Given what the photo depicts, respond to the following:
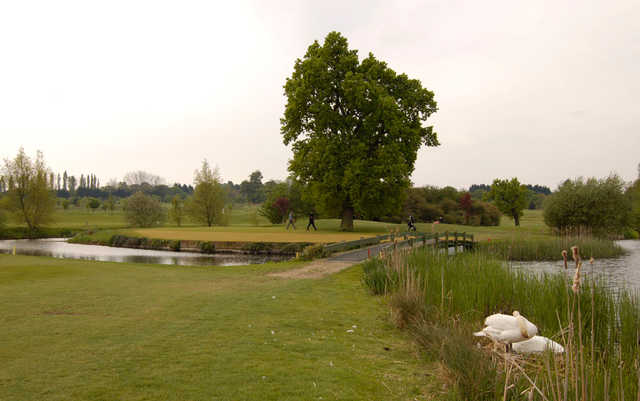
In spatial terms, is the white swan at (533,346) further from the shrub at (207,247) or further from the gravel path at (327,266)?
the shrub at (207,247)

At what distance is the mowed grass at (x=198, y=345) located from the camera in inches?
187

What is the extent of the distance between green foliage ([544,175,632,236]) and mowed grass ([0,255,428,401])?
34.4 metres

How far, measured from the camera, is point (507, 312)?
8820mm

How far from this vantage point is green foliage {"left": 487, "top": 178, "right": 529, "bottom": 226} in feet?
220

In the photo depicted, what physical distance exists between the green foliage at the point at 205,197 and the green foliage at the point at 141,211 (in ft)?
22.9

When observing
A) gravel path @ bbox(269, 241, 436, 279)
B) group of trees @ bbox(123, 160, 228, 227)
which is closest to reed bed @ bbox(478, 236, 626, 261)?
gravel path @ bbox(269, 241, 436, 279)

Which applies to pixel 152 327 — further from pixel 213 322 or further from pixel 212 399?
pixel 212 399

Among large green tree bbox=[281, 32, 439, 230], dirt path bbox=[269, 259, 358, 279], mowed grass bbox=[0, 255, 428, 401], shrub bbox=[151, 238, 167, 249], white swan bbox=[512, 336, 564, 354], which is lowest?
shrub bbox=[151, 238, 167, 249]

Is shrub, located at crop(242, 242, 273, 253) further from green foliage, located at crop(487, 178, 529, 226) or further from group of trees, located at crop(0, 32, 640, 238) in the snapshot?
green foliage, located at crop(487, 178, 529, 226)

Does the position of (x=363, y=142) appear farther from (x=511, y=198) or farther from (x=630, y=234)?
(x=511, y=198)

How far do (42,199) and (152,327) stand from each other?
180 ft

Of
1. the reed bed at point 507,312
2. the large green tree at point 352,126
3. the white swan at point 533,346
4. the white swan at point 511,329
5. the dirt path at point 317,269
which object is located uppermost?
the large green tree at point 352,126

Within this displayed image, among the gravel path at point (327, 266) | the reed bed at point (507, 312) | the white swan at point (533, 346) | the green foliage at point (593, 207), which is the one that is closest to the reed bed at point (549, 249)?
the gravel path at point (327, 266)

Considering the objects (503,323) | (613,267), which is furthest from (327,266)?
(613,267)
